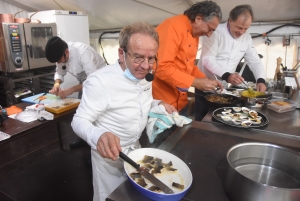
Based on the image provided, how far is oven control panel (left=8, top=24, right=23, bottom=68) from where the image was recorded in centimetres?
303

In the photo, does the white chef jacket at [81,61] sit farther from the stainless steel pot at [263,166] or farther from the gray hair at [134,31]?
the stainless steel pot at [263,166]

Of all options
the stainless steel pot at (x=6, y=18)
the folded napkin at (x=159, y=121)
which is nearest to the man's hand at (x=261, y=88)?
the folded napkin at (x=159, y=121)

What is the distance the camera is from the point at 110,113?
3.74 feet

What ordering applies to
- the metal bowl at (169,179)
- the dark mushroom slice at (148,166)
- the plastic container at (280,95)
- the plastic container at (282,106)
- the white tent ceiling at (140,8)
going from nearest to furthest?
the metal bowl at (169,179)
the dark mushroom slice at (148,166)
the plastic container at (282,106)
the plastic container at (280,95)
the white tent ceiling at (140,8)

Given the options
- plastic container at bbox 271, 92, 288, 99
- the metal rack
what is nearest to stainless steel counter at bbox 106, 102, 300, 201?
plastic container at bbox 271, 92, 288, 99

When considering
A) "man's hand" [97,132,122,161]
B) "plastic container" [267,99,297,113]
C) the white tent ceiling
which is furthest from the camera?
the white tent ceiling

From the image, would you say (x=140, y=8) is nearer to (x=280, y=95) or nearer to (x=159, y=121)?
(x=280, y=95)

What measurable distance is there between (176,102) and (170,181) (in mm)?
929

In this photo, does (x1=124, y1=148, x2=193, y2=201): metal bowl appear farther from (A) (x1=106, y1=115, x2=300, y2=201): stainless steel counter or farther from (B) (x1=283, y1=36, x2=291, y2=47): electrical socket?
(B) (x1=283, y1=36, x2=291, y2=47): electrical socket

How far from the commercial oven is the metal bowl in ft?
9.38

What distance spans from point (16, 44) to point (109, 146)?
294 cm

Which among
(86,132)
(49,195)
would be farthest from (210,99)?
(49,195)

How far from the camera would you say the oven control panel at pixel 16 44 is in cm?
303

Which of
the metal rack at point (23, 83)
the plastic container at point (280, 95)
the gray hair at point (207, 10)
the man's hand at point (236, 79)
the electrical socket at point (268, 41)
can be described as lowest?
the metal rack at point (23, 83)
